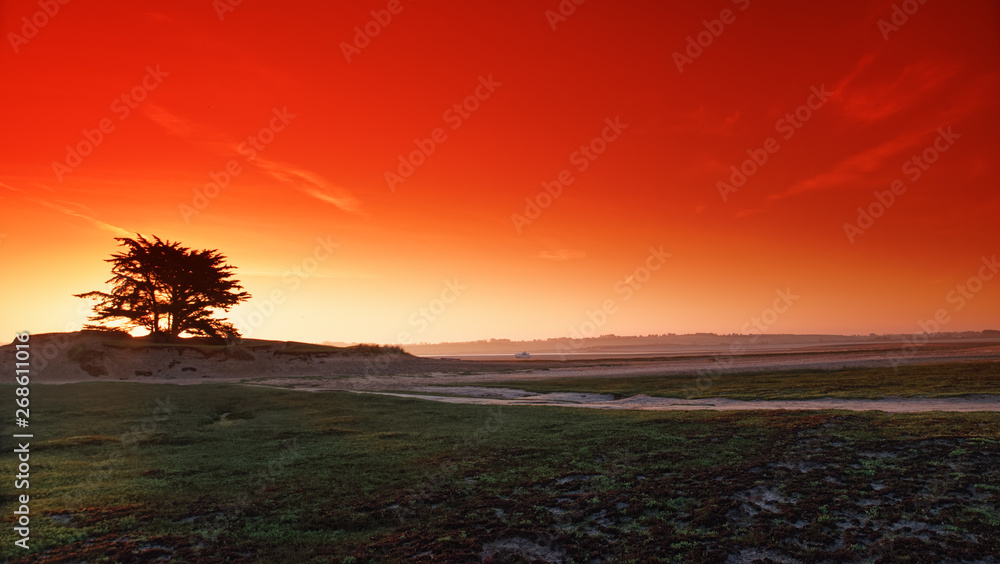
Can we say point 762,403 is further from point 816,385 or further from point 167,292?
point 167,292

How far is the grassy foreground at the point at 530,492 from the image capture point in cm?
973

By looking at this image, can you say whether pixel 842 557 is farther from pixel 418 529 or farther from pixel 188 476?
pixel 188 476

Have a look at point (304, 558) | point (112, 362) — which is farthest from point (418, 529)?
point (112, 362)

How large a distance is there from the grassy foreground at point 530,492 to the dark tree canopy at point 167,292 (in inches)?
2037

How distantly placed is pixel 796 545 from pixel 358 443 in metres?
14.5

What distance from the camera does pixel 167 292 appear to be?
225ft

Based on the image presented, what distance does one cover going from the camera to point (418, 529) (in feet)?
35.6

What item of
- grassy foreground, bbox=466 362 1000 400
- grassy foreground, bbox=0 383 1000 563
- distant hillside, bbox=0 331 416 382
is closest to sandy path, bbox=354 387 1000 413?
grassy foreground, bbox=466 362 1000 400

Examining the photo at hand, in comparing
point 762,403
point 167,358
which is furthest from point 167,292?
point 762,403

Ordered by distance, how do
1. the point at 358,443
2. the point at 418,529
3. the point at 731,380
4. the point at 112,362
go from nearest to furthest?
the point at 418,529, the point at 358,443, the point at 731,380, the point at 112,362

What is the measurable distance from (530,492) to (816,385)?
33.8 meters

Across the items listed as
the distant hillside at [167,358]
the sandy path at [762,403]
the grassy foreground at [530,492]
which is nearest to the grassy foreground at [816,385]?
the sandy path at [762,403]

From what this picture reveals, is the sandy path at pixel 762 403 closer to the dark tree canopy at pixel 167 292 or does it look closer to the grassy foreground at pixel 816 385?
the grassy foreground at pixel 816 385

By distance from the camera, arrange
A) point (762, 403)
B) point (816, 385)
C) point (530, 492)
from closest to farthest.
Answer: point (530, 492)
point (762, 403)
point (816, 385)
